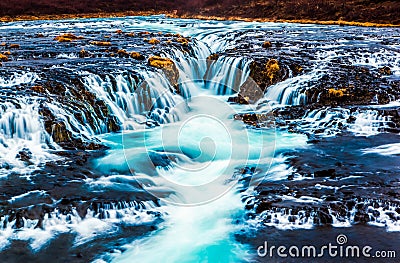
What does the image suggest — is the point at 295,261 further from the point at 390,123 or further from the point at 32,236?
the point at 390,123

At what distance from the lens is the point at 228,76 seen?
17.1 metres

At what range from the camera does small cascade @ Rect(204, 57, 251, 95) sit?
1683 centimetres

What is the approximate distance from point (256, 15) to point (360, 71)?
27.8m

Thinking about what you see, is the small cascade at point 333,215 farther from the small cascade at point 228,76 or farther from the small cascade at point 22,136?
the small cascade at point 228,76

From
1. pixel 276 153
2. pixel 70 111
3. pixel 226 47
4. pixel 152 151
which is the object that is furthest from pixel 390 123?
pixel 226 47

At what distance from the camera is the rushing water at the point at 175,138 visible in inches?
284

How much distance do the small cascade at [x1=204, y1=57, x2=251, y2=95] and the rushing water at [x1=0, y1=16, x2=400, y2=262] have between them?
1.8 inches

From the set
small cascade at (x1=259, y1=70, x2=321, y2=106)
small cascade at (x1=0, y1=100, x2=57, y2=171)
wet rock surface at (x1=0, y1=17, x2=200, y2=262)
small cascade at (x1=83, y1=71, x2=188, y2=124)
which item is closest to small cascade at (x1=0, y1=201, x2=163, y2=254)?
wet rock surface at (x1=0, y1=17, x2=200, y2=262)

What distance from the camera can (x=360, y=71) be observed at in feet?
52.3

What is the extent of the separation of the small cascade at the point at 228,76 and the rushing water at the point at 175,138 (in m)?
0.04

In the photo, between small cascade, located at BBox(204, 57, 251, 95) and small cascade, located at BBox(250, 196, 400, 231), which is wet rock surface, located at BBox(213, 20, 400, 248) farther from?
small cascade, located at BBox(204, 57, 251, 95)

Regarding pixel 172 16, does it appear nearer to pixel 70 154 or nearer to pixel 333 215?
pixel 70 154

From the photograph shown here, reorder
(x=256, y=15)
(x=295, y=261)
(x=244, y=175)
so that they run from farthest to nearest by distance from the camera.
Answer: (x=256, y=15) < (x=244, y=175) < (x=295, y=261)

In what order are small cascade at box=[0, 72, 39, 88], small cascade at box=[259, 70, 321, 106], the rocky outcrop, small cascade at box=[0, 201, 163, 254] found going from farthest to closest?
1. the rocky outcrop
2. small cascade at box=[259, 70, 321, 106]
3. small cascade at box=[0, 72, 39, 88]
4. small cascade at box=[0, 201, 163, 254]
